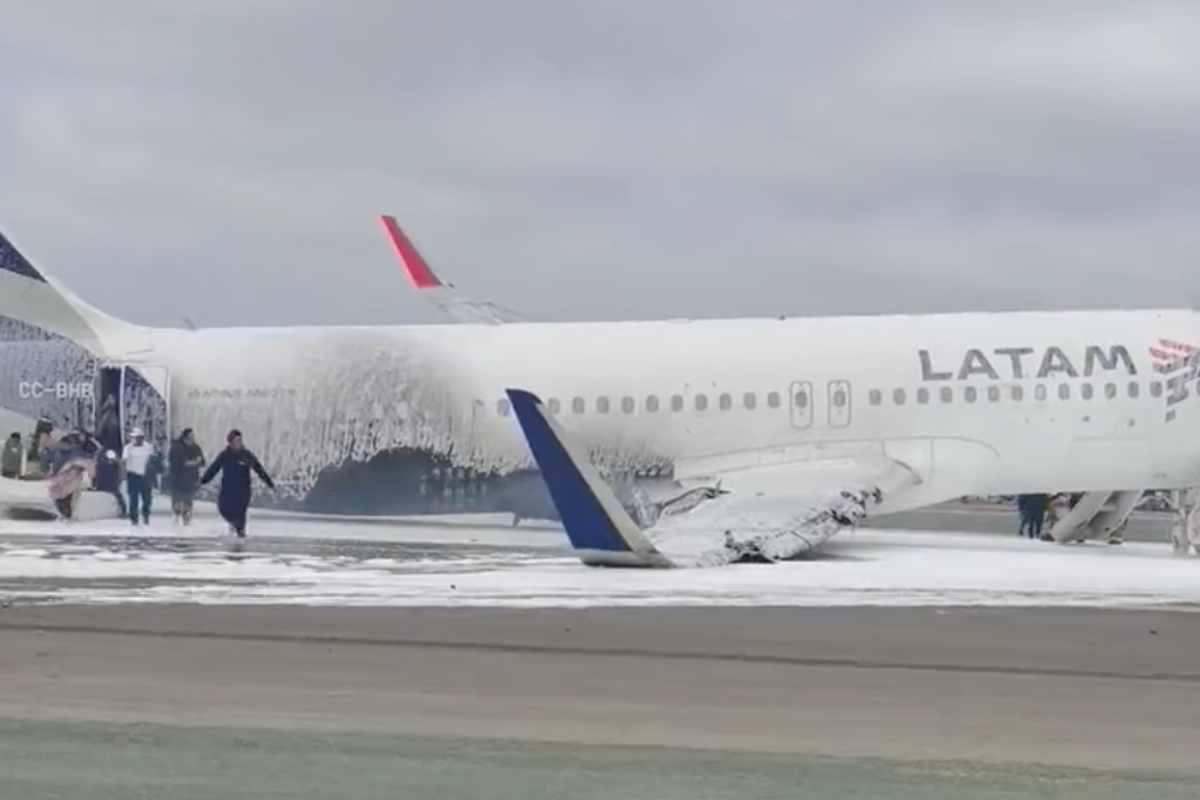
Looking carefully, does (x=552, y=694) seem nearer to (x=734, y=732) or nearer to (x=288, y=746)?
(x=734, y=732)

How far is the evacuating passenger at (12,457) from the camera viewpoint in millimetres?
28469

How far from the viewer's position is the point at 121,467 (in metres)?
28.1

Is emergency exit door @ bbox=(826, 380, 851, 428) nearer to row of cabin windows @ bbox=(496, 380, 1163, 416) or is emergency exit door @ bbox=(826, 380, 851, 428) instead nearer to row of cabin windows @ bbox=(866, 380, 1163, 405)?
row of cabin windows @ bbox=(496, 380, 1163, 416)

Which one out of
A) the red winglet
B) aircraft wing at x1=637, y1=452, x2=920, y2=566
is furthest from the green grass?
the red winglet

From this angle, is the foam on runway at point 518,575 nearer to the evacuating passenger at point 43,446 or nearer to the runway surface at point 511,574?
the runway surface at point 511,574

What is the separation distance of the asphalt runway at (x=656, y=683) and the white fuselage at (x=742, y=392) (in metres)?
10.9

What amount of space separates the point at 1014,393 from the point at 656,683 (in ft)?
52.2

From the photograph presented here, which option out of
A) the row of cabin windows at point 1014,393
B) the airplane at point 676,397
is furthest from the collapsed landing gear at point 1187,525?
the row of cabin windows at point 1014,393

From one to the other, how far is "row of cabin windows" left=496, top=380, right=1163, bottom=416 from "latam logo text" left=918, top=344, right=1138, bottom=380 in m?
0.18

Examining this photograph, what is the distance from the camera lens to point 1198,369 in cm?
2447

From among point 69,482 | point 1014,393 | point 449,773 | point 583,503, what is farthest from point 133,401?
point 449,773

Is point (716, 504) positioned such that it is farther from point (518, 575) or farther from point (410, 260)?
point (410, 260)

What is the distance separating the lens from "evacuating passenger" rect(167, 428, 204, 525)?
89.2 feet

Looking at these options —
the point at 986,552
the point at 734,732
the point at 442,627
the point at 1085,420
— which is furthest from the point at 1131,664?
the point at 1085,420
